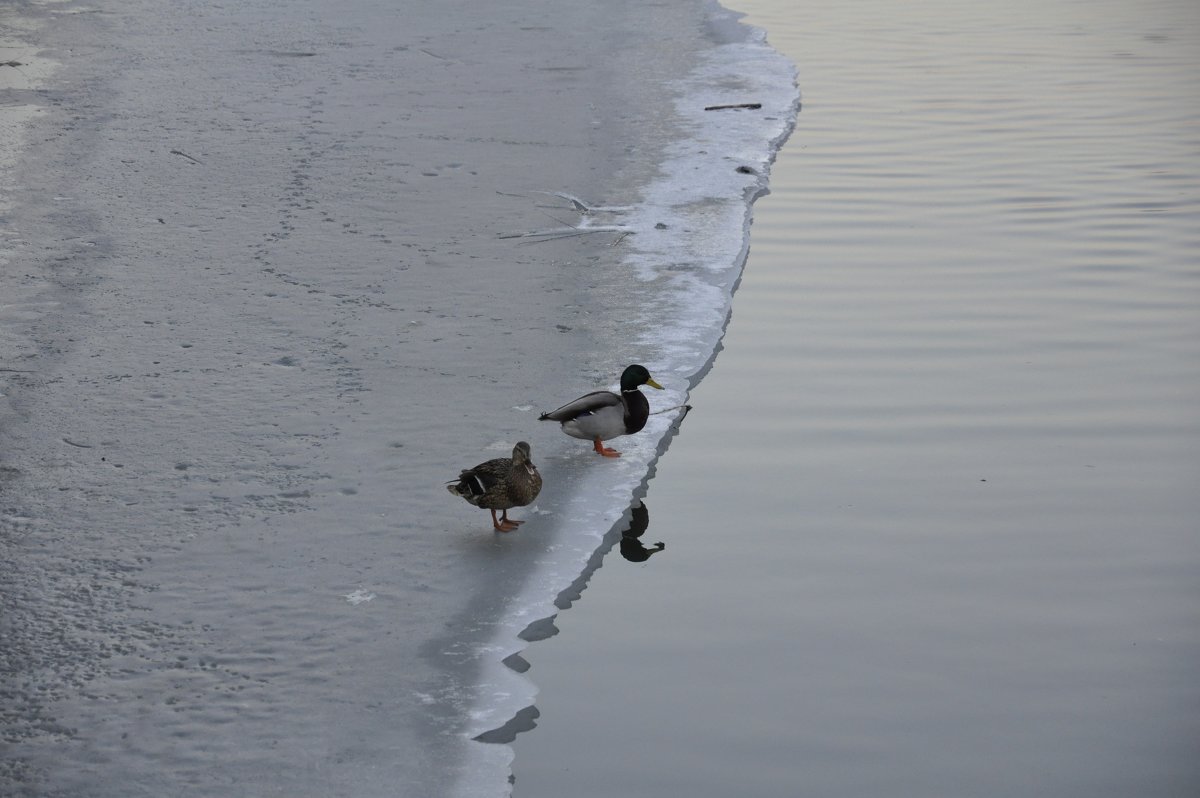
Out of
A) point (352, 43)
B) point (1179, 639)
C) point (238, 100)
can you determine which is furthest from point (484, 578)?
point (352, 43)

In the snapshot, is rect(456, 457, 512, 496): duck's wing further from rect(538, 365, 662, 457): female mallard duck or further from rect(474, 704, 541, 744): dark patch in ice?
rect(474, 704, 541, 744): dark patch in ice

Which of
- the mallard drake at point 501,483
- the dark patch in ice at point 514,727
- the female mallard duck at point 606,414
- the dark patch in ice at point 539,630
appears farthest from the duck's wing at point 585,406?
the dark patch in ice at point 514,727

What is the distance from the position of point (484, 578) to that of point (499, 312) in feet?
8.67

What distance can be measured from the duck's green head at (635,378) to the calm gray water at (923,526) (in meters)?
0.34

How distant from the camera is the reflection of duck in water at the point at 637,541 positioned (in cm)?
494

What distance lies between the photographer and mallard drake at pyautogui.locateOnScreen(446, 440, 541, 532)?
4836 mm

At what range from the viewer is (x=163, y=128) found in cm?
1069

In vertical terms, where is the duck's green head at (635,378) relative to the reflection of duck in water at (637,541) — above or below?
above

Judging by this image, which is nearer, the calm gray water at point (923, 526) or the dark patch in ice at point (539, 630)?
the calm gray water at point (923, 526)

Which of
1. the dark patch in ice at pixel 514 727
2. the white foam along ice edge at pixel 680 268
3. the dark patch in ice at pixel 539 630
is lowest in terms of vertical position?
the white foam along ice edge at pixel 680 268

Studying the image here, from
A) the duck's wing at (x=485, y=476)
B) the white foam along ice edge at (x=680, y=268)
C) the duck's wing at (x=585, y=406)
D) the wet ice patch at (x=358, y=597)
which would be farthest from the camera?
the duck's wing at (x=585, y=406)

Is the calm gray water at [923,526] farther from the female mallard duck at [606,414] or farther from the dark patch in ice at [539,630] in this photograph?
the female mallard duck at [606,414]

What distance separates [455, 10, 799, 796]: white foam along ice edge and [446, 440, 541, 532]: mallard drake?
240mm

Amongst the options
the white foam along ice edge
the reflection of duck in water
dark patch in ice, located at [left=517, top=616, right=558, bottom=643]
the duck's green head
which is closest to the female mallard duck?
the duck's green head
